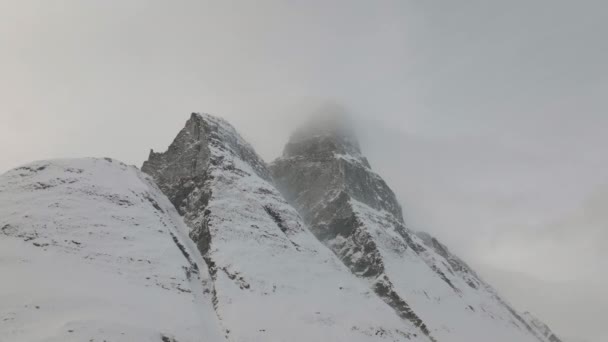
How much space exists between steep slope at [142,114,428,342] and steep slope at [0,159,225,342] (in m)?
3.36

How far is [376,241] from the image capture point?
353 ft

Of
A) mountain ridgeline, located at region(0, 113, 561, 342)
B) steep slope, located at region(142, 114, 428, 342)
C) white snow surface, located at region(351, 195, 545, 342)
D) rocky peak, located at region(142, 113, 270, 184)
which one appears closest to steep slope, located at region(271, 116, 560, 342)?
white snow surface, located at region(351, 195, 545, 342)

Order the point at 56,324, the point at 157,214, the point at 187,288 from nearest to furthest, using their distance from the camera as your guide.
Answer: the point at 56,324
the point at 187,288
the point at 157,214

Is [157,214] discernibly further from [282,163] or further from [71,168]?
[282,163]

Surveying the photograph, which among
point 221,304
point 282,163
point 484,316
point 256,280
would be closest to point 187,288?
point 221,304

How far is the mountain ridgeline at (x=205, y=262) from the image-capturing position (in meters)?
53.9

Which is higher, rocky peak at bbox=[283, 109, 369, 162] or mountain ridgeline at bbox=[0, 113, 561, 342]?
rocky peak at bbox=[283, 109, 369, 162]

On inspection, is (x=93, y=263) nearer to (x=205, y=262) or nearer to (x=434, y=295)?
(x=205, y=262)

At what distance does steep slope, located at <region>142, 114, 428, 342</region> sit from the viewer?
216 feet

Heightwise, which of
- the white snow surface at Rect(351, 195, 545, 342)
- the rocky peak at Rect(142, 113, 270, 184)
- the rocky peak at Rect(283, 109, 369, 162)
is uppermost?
the rocky peak at Rect(283, 109, 369, 162)

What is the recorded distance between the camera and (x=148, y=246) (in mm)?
67688

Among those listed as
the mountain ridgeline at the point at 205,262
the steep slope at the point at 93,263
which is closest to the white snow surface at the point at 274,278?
the mountain ridgeline at the point at 205,262

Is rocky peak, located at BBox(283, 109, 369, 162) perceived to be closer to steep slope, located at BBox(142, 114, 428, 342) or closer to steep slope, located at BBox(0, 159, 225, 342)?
steep slope, located at BBox(142, 114, 428, 342)

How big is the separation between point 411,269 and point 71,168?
6580cm
